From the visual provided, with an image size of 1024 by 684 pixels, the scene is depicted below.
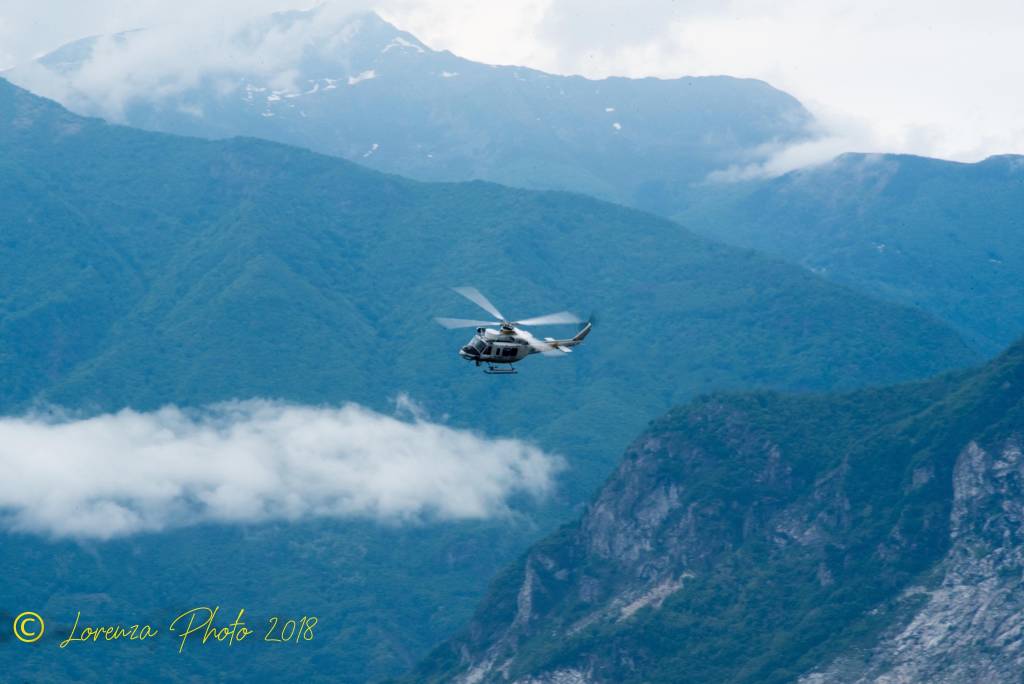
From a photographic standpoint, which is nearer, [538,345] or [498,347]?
[538,345]

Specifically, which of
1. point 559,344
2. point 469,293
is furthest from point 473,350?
point 469,293

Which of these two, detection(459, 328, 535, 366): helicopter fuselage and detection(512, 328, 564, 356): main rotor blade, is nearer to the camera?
detection(512, 328, 564, 356): main rotor blade

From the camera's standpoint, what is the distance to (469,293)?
539ft

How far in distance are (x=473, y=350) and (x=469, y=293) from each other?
1875 cm

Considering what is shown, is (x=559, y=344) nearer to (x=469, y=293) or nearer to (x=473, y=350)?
(x=473, y=350)

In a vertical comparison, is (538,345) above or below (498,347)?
below

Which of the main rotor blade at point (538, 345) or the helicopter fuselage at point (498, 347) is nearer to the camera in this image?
the main rotor blade at point (538, 345)

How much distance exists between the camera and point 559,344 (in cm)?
18500

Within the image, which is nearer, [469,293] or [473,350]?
[469,293]

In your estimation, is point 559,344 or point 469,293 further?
point 559,344

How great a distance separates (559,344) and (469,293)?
2227 centimetres
